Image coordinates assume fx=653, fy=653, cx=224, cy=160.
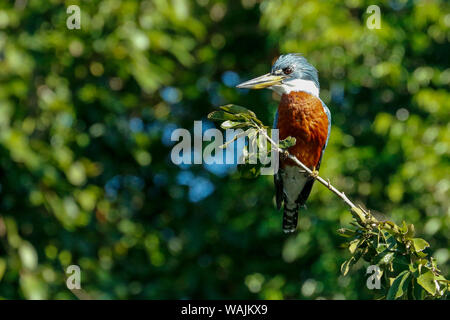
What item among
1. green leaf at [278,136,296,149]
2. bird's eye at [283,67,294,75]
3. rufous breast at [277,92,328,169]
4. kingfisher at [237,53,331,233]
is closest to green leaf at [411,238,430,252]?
green leaf at [278,136,296,149]

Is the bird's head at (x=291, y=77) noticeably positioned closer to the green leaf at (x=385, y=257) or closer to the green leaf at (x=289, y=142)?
the green leaf at (x=289, y=142)

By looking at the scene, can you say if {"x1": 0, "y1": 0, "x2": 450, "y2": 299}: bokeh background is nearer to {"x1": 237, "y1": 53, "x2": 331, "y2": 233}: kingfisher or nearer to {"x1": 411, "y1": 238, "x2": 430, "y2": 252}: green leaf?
{"x1": 237, "y1": 53, "x2": 331, "y2": 233}: kingfisher

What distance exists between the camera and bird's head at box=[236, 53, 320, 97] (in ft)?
10.8

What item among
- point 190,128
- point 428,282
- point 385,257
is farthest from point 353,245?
point 190,128

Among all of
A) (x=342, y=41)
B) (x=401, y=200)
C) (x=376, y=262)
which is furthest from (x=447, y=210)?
(x=376, y=262)

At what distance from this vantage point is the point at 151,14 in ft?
15.2

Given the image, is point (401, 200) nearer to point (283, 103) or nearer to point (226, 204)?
point (226, 204)

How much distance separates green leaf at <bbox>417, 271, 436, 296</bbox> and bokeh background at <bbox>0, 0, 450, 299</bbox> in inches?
81.8

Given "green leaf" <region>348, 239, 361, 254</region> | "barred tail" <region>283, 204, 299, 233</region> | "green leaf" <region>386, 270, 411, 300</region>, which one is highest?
"green leaf" <region>348, 239, 361, 254</region>

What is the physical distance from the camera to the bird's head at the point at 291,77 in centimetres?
328

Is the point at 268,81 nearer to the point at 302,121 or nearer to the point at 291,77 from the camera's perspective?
the point at 291,77

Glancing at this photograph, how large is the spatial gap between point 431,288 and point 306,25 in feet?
9.25

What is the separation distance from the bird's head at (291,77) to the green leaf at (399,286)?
4.65 ft

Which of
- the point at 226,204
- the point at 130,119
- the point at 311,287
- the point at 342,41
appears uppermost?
the point at 342,41
